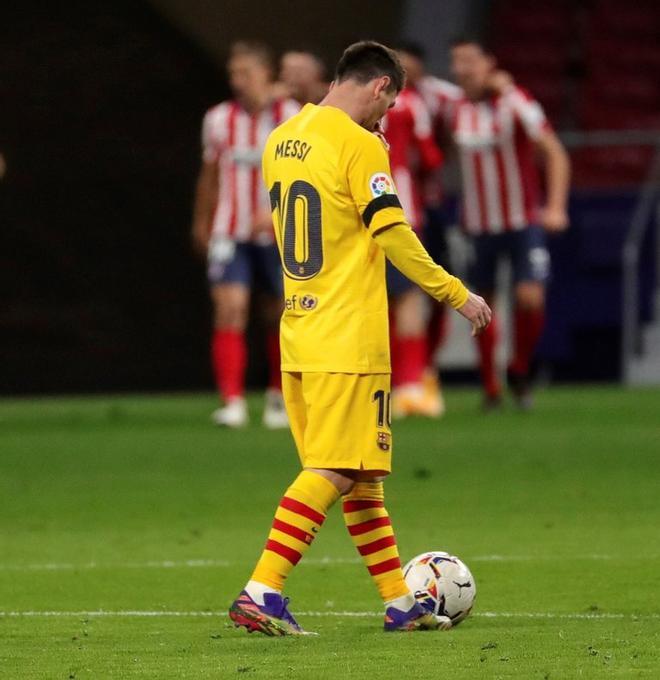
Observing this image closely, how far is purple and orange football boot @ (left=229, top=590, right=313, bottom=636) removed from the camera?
16.8 ft

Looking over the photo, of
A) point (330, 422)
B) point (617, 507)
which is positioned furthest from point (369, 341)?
point (617, 507)

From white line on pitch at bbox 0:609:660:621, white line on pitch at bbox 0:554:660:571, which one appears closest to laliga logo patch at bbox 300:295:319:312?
white line on pitch at bbox 0:609:660:621

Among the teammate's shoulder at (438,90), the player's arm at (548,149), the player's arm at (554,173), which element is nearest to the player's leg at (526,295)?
the player's arm at (548,149)

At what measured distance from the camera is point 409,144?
12.3m

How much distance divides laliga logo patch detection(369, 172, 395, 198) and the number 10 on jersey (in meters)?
0.18

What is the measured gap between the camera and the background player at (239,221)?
12.0 metres

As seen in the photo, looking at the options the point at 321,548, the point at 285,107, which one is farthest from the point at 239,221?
the point at 321,548

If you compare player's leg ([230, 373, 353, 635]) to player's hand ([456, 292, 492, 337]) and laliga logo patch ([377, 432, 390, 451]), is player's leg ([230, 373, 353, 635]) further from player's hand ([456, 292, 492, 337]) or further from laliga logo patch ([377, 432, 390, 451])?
player's hand ([456, 292, 492, 337])

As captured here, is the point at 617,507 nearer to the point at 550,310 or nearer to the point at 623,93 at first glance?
the point at 550,310

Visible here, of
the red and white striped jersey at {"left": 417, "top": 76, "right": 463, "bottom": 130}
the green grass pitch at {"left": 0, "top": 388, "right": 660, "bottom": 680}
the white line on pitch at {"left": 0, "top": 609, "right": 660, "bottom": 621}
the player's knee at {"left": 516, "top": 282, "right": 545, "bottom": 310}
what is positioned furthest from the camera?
the red and white striped jersey at {"left": 417, "top": 76, "right": 463, "bottom": 130}

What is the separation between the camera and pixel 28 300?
15.7 m

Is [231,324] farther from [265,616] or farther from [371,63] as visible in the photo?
[265,616]

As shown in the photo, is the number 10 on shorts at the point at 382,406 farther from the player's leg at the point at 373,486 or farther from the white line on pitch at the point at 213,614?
the white line on pitch at the point at 213,614

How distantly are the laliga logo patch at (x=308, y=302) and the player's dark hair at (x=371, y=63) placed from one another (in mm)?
599
